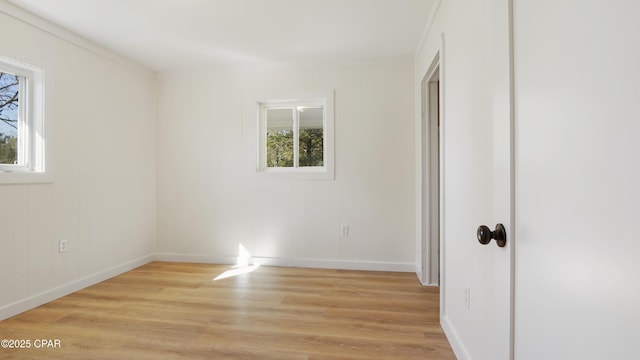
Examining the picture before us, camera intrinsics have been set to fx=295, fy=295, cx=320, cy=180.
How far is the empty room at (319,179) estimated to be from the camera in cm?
56

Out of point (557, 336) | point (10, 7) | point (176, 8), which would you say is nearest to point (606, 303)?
point (557, 336)

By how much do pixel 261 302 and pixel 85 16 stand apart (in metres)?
2.91

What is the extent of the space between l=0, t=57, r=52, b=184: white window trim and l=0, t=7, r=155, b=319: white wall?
0.06m

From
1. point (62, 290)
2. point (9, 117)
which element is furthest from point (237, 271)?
point (9, 117)

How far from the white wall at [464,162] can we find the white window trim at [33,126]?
3337 mm

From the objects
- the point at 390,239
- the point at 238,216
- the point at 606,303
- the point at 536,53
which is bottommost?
the point at 390,239

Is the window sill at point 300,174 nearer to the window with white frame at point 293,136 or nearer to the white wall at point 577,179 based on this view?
the window with white frame at point 293,136

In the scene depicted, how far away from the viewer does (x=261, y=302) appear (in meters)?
2.58

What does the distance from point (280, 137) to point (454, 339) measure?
9.30 feet

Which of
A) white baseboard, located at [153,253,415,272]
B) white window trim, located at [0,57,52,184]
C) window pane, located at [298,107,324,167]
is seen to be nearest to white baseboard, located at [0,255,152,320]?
white baseboard, located at [153,253,415,272]

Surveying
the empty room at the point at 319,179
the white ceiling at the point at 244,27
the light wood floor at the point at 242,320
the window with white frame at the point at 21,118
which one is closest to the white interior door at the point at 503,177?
the empty room at the point at 319,179

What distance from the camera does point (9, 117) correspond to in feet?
8.12

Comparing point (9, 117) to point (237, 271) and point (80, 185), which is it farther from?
point (237, 271)

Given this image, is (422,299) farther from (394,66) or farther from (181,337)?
(394,66)
